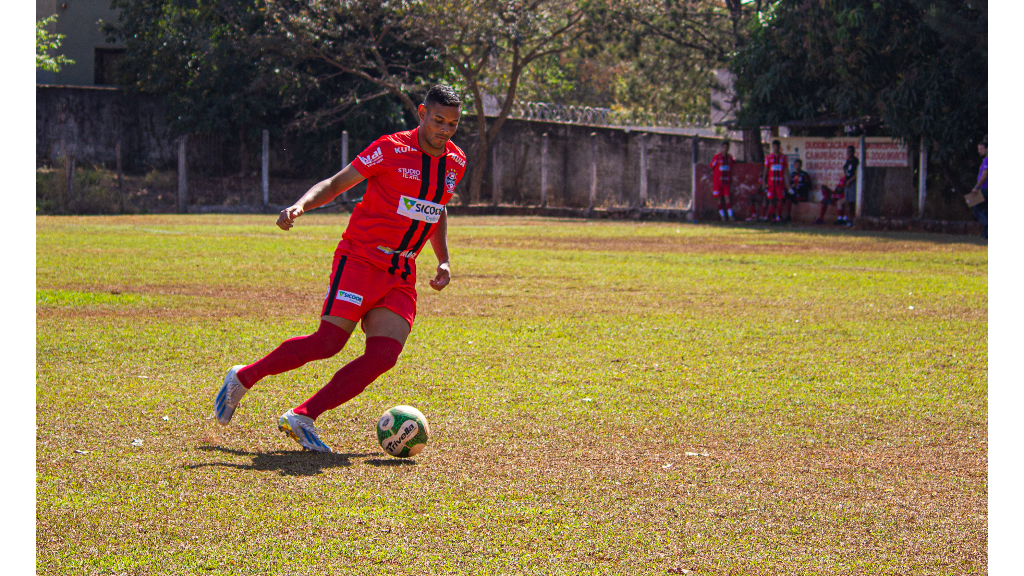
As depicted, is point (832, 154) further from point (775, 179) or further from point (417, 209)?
point (417, 209)

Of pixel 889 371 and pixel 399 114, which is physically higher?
pixel 399 114

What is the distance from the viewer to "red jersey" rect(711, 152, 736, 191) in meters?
30.0

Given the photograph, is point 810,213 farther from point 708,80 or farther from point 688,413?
point 688,413

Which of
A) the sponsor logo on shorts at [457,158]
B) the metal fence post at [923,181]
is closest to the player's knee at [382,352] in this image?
the sponsor logo on shorts at [457,158]

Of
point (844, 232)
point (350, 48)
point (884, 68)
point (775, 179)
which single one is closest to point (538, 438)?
point (844, 232)

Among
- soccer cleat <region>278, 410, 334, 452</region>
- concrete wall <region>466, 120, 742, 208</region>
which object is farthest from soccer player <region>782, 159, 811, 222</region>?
soccer cleat <region>278, 410, 334, 452</region>

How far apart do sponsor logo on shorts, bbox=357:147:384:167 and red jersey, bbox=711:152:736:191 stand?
2540cm

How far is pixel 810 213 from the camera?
29609 millimetres

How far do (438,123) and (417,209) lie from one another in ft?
1.45

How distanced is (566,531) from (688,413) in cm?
236

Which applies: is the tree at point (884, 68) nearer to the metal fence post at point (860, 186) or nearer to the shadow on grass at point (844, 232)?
the metal fence post at point (860, 186)

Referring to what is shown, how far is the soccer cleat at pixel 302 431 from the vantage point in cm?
521

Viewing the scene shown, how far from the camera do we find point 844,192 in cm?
2814
